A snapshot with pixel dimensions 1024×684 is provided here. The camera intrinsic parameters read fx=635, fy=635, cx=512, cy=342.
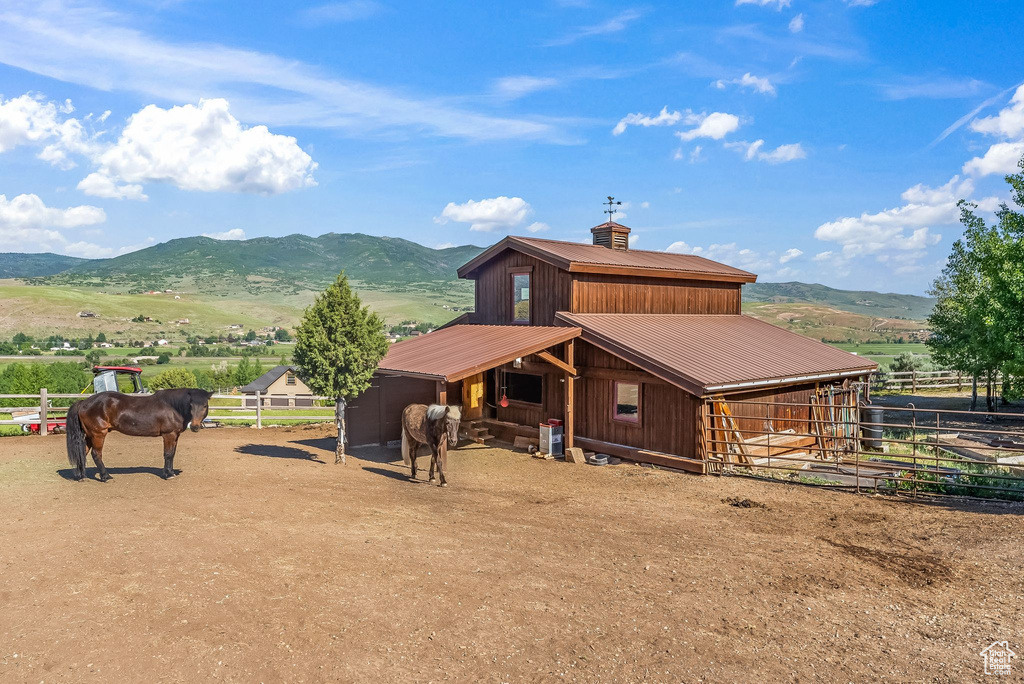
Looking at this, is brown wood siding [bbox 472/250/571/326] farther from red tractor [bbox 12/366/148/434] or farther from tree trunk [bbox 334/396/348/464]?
red tractor [bbox 12/366/148/434]

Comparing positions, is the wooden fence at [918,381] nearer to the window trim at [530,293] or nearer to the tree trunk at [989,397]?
the tree trunk at [989,397]

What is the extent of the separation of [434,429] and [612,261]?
10.7 meters

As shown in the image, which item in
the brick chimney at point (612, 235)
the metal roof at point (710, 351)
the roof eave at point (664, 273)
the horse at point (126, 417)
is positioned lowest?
the horse at point (126, 417)

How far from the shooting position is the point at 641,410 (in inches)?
723

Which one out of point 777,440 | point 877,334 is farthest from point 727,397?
point 877,334

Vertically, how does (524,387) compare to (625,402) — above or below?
above

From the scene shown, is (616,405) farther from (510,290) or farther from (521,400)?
(510,290)

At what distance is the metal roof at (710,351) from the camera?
17172 mm

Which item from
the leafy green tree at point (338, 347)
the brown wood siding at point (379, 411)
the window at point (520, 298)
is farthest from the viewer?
the window at point (520, 298)

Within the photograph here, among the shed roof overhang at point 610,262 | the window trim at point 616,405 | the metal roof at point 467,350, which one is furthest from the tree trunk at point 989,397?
the metal roof at point 467,350

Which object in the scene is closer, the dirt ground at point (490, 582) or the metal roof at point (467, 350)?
the dirt ground at point (490, 582)

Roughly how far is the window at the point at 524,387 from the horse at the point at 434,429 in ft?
18.8

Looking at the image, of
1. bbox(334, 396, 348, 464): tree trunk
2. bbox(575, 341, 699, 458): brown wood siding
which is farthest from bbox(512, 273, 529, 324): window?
bbox(334, 396, 348, 464): tree trunk

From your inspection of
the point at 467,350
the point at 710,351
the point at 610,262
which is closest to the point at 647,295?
the point at 610,262
